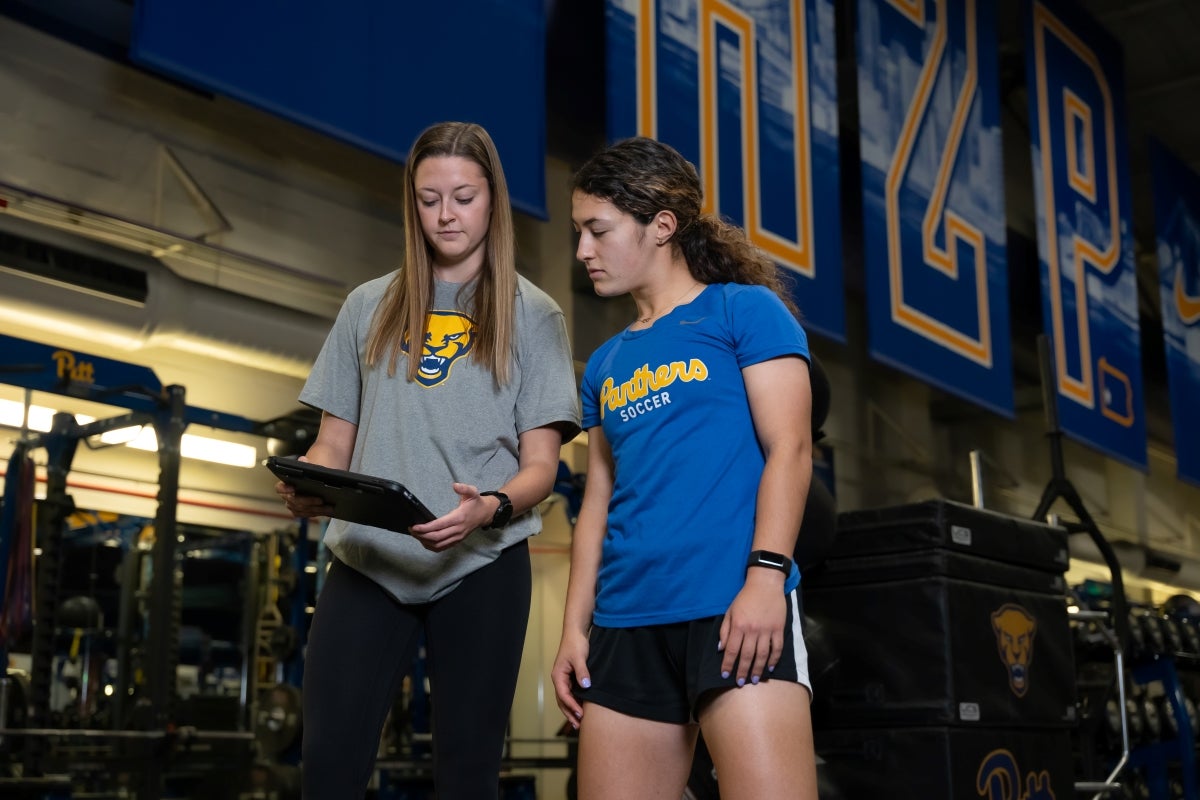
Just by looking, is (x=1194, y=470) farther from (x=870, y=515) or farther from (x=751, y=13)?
(x=870, y=515)

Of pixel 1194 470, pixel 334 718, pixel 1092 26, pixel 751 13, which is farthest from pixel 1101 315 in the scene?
pixel 334 718

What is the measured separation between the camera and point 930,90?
5.76 m

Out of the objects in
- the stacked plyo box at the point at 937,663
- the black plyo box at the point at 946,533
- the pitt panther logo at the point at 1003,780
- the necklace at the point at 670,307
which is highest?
the necklace at the point at 670,307

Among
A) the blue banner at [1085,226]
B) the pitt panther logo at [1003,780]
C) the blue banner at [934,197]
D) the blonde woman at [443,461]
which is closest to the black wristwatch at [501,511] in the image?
the blonde woman at [443,461]

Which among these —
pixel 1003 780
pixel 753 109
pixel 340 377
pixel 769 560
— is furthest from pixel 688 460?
pixel 753 109

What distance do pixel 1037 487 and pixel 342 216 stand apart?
26.3 feet

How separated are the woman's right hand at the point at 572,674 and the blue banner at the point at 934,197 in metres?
3.54

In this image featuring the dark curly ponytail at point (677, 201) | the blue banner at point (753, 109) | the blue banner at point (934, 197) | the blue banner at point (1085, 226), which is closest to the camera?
the dark curly ponytail at point (677, 201)

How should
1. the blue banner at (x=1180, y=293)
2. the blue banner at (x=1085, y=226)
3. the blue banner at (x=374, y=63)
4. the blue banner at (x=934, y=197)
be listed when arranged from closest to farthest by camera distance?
1. the blue banner at (x=374, y=63)
2. the blue banner at (x=934, y=197)
3. the blue banner at (x=1085, y=226)
4. the blue banner at (x=1180, y=293)

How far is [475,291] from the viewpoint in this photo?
1632 millimetres

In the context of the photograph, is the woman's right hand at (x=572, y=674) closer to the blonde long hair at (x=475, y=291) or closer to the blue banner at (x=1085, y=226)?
the blonde long hair at (x=475, y=291)

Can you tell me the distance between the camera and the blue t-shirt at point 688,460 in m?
1.41

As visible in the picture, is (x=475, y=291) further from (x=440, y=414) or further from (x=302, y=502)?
(x=302, y=502)

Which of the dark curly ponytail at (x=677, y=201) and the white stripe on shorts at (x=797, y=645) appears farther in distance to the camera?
the dark curly ponytail at (x=677, y=201)
